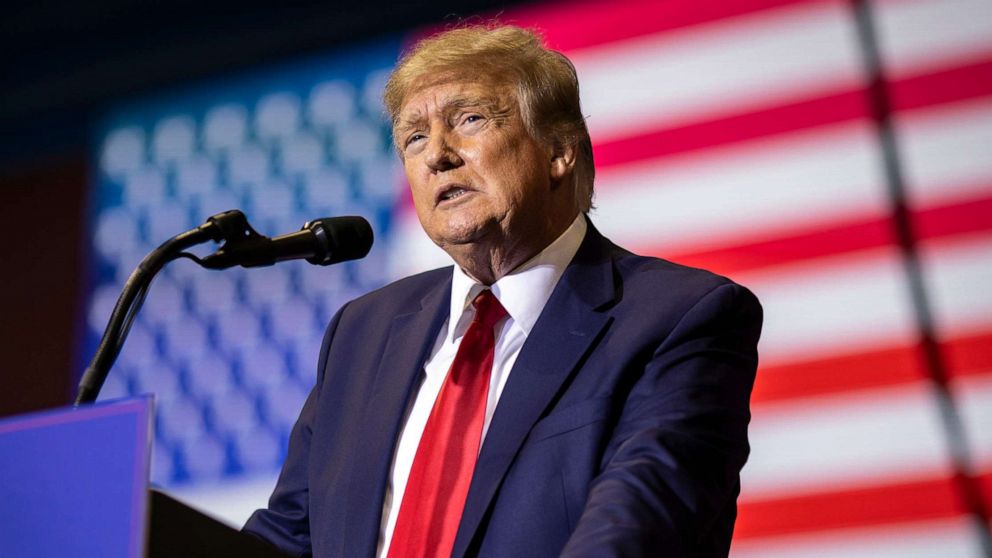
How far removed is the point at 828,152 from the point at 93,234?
75.6 inches

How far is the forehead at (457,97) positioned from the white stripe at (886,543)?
3.59ft

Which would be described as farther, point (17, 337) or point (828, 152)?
point (17, 337)

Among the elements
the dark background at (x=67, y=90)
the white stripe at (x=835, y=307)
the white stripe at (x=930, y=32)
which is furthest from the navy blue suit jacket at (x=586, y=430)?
the dark background at (x=67, y=90)

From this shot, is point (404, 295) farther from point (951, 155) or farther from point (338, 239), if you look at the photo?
point (951, 155)

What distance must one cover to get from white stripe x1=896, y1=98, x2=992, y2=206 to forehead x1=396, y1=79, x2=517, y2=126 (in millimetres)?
994

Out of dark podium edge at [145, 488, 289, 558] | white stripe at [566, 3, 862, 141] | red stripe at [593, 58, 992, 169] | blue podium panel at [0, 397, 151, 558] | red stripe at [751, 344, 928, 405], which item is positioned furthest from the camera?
white stripe at [566, 3, 862, 141]

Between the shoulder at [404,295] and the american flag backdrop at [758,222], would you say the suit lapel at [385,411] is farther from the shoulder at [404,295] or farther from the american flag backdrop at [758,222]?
the american flag backdrop at [758,222]

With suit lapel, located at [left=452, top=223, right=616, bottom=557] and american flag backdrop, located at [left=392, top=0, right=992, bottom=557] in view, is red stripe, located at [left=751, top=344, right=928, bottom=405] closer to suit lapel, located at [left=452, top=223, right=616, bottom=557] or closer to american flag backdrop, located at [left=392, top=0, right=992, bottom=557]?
american flag backdrop, located at [left=392, top=0, right=992, bottom=557]

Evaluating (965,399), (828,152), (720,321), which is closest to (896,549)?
(965,399)

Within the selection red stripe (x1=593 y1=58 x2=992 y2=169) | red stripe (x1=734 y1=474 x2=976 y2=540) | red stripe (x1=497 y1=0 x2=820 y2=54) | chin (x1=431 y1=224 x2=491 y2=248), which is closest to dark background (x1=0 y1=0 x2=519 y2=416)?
red stripe (x1=497 y1=0 x2=820 y2=54)

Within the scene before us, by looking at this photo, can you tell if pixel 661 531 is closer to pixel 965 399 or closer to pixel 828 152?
pixel 965 399

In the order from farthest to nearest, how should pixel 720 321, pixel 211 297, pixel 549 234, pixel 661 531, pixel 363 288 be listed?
pixel 211 297 < pixel 363 288 < pixel 549 234 < pixel 720 321 < pixel 661 531

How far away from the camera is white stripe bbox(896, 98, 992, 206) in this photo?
2.27 meters

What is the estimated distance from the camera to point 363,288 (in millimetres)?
2703
